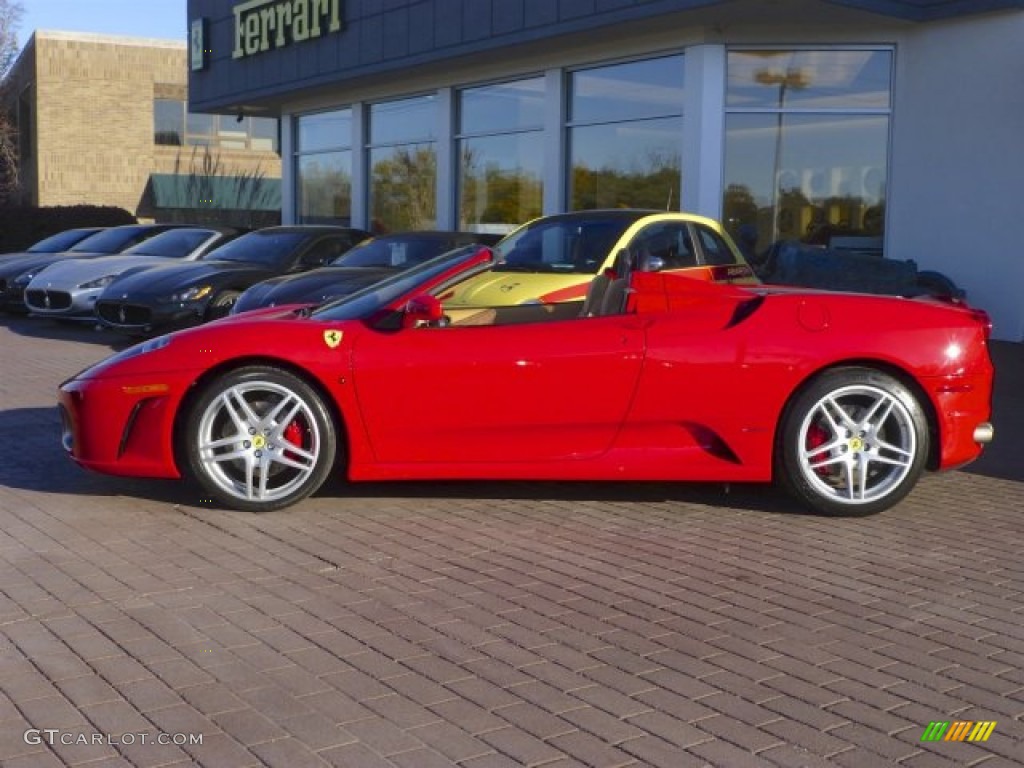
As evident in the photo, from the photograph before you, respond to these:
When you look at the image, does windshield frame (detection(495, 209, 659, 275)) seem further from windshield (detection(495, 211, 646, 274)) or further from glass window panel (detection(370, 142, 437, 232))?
glass window panel (detection(370, 142, 437, 232))

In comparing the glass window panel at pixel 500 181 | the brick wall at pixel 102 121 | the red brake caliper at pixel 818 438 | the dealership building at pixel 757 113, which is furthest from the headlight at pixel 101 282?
the brick wall at pixel 102 121

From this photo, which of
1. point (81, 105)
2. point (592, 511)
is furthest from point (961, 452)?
point (81, 105)

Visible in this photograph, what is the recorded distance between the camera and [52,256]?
683 inches

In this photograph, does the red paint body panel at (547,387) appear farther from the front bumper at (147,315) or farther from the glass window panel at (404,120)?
the glass window panel at (404,120)

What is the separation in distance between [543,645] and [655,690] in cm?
52

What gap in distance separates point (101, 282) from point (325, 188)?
9866 mm

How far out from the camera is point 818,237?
15.1 metres

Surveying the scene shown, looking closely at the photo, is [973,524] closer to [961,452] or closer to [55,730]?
[961,452]

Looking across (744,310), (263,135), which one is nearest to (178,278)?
(744,310)

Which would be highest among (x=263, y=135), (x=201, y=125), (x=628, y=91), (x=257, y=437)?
(x=201, y=125)

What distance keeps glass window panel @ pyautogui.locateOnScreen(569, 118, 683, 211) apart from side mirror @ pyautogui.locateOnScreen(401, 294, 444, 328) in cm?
977

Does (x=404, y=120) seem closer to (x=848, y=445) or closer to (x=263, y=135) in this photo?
(x=848, y=445)

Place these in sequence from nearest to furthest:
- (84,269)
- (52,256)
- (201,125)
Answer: (84,269) → (52,256) → (201,125)

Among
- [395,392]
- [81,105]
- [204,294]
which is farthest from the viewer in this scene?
[81,105]
